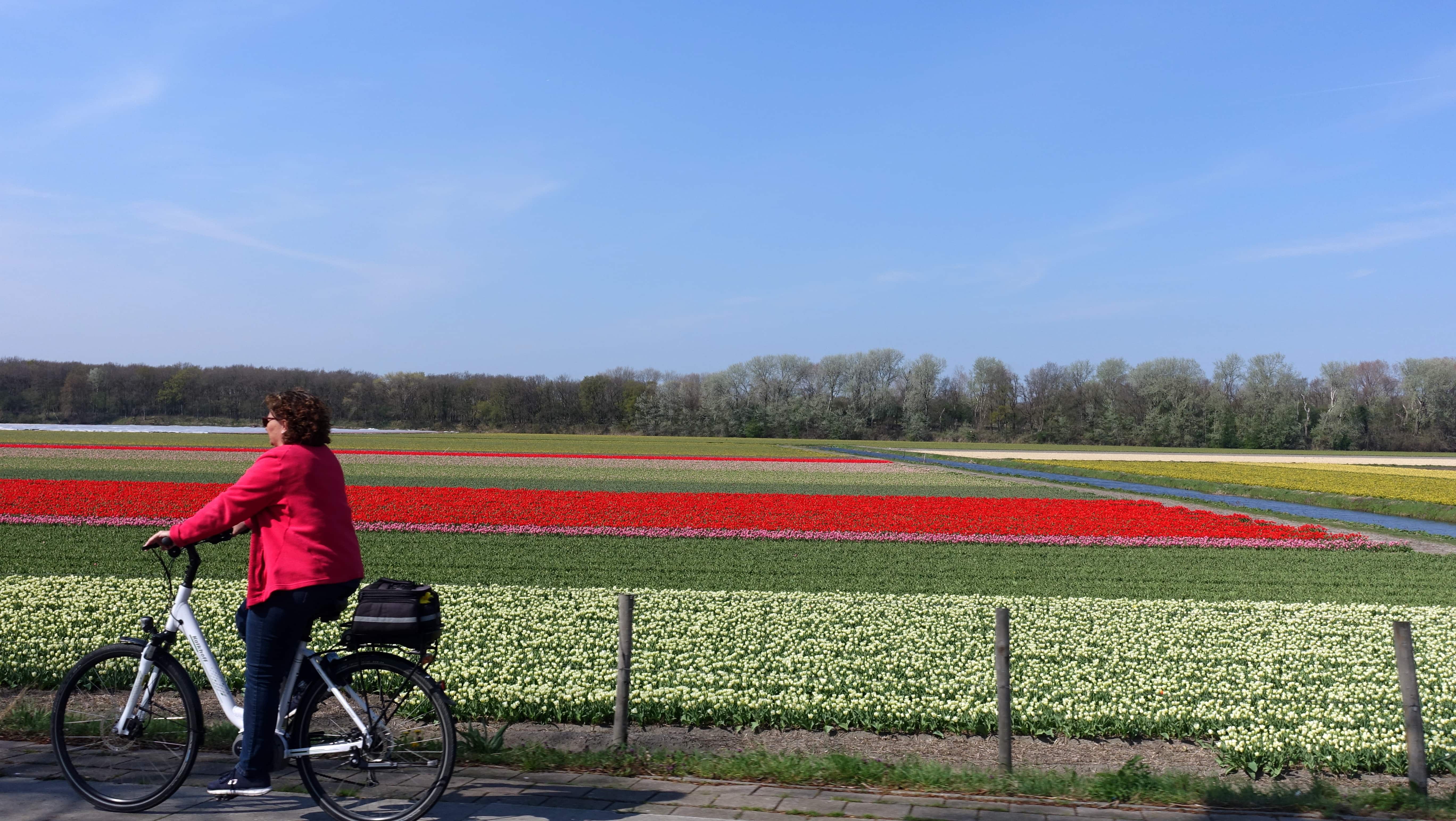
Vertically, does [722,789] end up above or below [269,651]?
below

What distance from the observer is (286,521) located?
16.1ft

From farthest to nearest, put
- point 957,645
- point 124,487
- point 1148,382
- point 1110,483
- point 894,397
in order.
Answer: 1. point 894,397
2. point 1148,382
3. point 1110,483
4. point 124,487
5. point 957,645

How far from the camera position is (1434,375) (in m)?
112

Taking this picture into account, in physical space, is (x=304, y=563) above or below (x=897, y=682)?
above

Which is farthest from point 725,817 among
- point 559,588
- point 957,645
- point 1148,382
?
point 1148,382

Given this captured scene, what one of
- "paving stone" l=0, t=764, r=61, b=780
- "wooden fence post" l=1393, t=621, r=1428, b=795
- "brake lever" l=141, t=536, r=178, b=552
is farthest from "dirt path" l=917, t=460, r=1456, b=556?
"paving stone" l=0, t=764, r=61, b=780

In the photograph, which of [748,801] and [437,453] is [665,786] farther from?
[437,453]

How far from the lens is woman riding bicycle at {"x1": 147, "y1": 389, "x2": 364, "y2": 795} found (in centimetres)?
487

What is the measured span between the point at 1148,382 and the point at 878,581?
386 ft

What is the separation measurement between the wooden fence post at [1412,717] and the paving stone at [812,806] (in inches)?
131

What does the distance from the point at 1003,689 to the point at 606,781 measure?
250 centimetres

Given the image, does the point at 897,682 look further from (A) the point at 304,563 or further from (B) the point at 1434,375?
(B) the point at 1434,375

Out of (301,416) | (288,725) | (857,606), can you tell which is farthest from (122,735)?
(857,606)

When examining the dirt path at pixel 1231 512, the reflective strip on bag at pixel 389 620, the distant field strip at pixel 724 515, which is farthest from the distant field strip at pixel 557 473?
the reflective strip on bag at pixel 389 620
